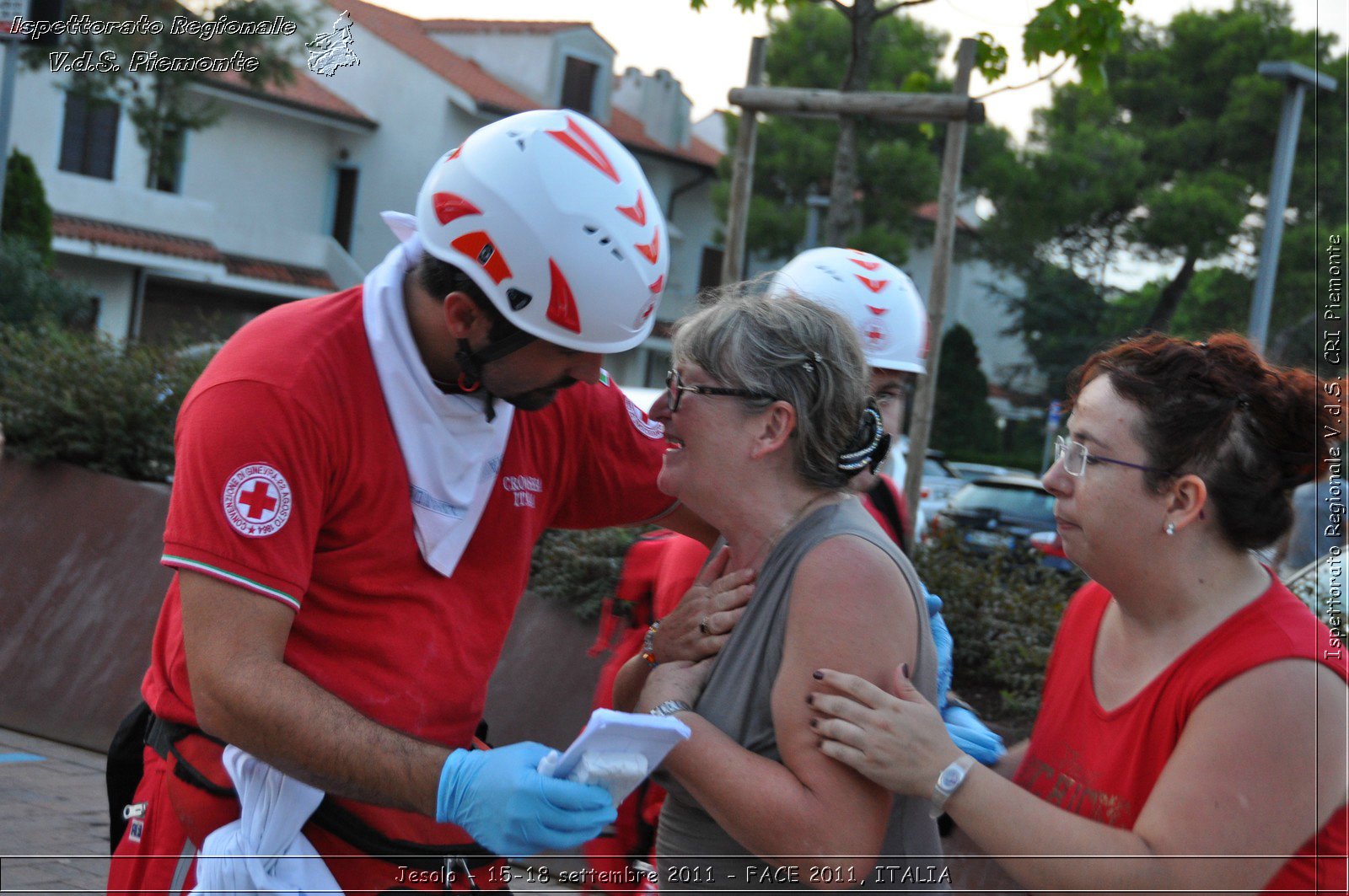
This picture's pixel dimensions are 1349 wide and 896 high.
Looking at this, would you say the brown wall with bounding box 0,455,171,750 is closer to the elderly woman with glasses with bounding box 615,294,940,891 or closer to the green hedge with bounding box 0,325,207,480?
the green hedge with bounding box 0,325,207,480

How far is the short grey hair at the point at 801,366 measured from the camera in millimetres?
2213

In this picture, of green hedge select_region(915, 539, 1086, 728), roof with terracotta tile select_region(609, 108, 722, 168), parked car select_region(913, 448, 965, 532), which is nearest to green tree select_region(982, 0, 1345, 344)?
parked car select_region(913, 448, 965, 532)

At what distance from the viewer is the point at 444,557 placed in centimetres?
231

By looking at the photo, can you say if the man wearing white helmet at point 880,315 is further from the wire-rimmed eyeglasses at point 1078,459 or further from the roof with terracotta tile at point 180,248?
the roof with terracotta tile at point 180,248

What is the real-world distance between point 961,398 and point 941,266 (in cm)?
3196

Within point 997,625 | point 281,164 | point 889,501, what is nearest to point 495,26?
point 281,164

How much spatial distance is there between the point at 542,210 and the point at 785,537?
0.76 metres

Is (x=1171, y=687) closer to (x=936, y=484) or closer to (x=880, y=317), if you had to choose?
(x=880, y=317)

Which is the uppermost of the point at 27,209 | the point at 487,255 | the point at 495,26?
the point at 495,26

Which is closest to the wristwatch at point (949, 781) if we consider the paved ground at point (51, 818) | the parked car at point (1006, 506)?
Answer: the paved ground at point (51, 818)

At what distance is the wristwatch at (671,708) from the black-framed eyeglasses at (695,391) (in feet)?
1.79

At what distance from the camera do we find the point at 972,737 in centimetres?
255

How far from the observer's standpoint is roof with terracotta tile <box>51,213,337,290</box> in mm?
22781

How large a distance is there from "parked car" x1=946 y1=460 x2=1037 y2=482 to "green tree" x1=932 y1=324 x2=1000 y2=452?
1383 mm
